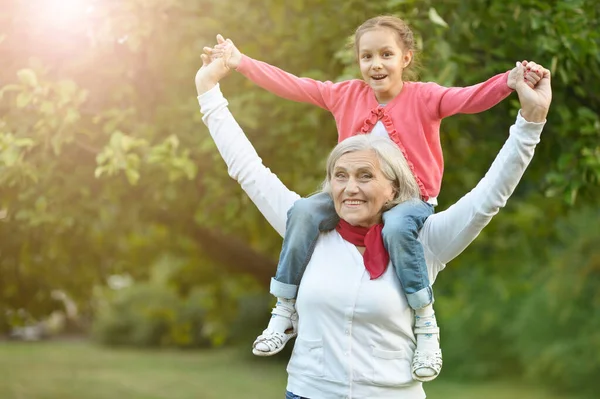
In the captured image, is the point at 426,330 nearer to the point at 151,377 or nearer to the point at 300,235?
the point at 300,235

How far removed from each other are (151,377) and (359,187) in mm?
15849

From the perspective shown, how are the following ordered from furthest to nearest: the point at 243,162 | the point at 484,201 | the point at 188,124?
the point at 188,124, the point at 243,162, the point at 484,201

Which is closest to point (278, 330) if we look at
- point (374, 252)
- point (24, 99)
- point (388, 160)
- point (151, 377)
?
point (374, 252)

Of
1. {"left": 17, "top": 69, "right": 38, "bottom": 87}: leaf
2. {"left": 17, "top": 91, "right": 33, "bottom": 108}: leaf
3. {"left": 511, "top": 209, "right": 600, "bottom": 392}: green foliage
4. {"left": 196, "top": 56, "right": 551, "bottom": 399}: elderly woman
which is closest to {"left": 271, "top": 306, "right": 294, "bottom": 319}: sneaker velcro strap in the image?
{"left": 196, "top": 56, "right": 551, "bottom": 399}: elderly woman

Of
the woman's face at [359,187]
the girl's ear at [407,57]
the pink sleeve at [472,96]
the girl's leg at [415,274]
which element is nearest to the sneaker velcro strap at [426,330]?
the girl's leg at [415,274]

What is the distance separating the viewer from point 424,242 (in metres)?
2.76

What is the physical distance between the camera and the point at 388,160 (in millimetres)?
2744

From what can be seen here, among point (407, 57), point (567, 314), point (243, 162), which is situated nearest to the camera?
point (243, 162)

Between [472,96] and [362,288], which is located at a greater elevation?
[472,96]

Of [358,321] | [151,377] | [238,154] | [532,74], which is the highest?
[532,74]

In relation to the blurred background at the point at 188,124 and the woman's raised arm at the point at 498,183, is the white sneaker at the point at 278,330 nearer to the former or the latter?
the woman's raised arm at the point at 498,183

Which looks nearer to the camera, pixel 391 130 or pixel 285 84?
pixel 391 130

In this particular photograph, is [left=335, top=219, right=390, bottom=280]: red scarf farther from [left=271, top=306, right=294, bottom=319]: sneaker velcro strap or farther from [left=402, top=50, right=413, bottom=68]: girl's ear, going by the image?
[left=402, top=50, right=413, bottom=68]: girl's ear

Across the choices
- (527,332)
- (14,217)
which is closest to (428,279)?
(14,217)
